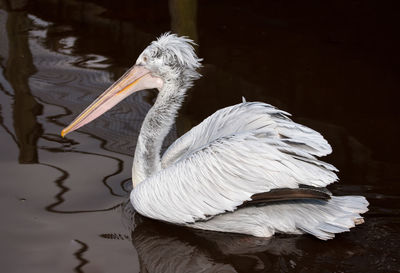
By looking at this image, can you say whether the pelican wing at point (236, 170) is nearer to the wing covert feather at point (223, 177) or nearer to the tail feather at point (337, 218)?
A: the wing covert feather at point (223, 177)

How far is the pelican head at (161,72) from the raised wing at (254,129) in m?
0.29

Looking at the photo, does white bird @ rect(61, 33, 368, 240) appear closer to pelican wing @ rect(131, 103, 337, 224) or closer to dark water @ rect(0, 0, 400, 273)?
pelican wing @ rect(131, 103, 337, 224)

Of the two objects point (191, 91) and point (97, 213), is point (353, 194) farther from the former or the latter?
point (191, 91)

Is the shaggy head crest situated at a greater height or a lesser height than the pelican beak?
greater

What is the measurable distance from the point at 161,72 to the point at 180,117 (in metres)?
1.32

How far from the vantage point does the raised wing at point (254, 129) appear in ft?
12.4

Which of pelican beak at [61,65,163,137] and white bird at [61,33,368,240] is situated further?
pelican beak at [61,65,163,137]

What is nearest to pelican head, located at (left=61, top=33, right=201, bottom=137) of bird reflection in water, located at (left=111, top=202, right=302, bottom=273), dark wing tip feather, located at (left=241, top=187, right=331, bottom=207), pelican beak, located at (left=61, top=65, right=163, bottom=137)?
pelican beak, located at (left=61, top=65, right=163, bottom=137)

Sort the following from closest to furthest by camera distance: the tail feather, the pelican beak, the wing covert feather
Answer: the wing covert feather → the tail feather → the pelican beak

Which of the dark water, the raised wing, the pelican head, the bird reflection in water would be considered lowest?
the bird reflection in water

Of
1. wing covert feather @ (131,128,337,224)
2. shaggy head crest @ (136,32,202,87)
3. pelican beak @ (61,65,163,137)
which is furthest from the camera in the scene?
pelican beak @ (61,65,163,137)

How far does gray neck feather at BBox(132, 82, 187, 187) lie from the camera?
424 cm

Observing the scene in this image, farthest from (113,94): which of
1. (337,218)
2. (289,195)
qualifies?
(337,218)

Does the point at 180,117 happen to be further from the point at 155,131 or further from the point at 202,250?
the point at 202,250
